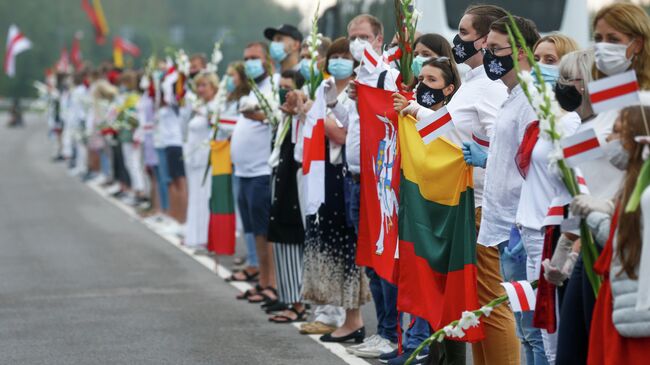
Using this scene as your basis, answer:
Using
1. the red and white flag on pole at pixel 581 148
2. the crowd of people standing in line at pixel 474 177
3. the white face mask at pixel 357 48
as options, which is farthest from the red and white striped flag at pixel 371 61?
the red and white flag on pole at pixel 581 148

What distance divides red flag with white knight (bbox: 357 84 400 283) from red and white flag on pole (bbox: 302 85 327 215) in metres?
0.51

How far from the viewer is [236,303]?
10234mm

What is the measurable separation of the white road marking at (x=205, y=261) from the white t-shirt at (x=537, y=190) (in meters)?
2.45

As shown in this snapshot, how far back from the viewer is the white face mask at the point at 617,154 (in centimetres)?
453

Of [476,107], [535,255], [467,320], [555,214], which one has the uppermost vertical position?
[476,107]

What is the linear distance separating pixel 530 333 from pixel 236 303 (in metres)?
4.62

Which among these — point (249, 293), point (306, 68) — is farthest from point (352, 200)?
point (249, 293)

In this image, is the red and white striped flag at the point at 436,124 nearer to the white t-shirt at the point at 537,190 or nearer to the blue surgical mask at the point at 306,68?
the white t-shirt at the point at 537,190

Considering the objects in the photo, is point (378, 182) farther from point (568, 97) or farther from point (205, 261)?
point (205, 261)

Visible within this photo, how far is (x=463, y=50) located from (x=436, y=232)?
3.20 ft

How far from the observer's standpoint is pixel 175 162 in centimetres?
1524

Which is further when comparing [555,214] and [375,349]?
[375,349]

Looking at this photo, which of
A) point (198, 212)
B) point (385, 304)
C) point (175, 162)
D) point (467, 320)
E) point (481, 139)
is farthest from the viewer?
point (175, 162)

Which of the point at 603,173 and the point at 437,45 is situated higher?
the point at 437,45
